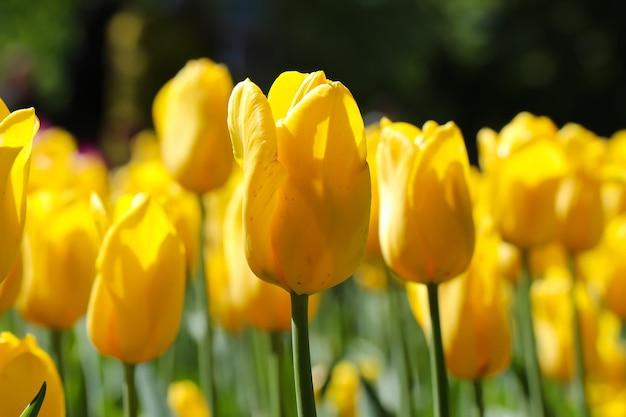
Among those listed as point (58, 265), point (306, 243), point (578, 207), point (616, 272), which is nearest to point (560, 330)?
point (616, 272)

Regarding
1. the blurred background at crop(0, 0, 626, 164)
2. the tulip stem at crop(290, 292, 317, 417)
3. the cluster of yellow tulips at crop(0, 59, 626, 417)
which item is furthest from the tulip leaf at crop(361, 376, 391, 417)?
the blurred background at crop(0, 0, 626, 164)

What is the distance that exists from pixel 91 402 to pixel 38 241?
84cm

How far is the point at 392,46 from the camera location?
16.8 meters

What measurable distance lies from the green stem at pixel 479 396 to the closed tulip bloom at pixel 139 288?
1.34 feet

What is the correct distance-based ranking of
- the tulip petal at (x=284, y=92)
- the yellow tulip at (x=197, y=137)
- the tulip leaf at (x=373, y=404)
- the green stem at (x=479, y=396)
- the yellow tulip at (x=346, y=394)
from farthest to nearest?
the yellow tulip at (x=346, y=394) < the yellow tulip at (x=197, y=137) < the tulip leaf at (x=373, y=404) < the green stem at (x=479, y=396) < the tulip petal at (x=284, y=92)

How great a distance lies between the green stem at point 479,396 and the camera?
1100 mm

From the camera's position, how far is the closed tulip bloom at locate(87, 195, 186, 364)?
0.92m

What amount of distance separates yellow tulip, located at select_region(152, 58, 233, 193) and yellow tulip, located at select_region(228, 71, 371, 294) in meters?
0.70

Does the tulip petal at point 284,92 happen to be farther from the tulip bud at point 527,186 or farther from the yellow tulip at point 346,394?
the yellow tulip at point 346,394

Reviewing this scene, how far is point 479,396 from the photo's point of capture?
1117 millimetres

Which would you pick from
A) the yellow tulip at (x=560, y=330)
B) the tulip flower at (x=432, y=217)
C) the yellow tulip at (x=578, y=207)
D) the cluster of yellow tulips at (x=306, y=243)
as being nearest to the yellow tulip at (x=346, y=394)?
the cluster of yellow tulips at (x=306, y=243)

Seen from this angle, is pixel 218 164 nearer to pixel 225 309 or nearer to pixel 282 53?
pixel 225 309

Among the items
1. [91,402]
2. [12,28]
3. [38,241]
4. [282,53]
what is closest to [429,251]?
[38,241]

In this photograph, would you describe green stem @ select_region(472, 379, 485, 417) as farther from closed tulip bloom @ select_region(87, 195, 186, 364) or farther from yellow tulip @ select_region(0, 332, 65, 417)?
yellow tulip @ select_region(0, 332, 65, 417)
